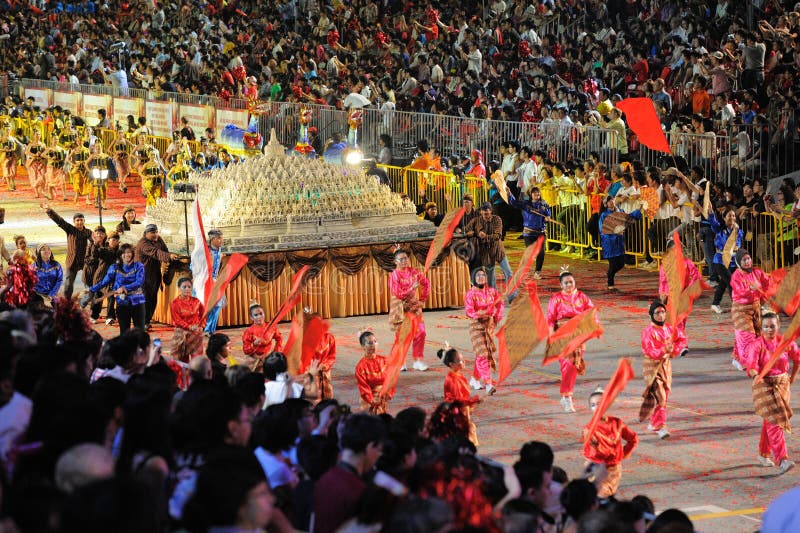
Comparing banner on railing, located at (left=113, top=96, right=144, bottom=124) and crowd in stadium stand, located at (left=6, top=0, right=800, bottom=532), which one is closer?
crowd in stadium stand, located at (left=6, top=0, right=800, bottom=532)

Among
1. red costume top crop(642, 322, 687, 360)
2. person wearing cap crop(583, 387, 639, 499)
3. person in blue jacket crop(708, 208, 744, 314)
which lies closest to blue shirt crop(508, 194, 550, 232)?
person in blue jacket crop(708, 208, 744, 314)

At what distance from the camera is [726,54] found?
24.0 m

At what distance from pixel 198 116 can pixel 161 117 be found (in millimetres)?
1818

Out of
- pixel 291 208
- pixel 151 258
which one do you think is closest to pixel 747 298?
pixel 291 208

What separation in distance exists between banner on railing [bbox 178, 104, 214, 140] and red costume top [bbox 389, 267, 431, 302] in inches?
600

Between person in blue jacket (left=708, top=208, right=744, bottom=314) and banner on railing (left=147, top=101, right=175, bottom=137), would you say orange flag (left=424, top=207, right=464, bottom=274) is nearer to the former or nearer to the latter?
person in blue jacket (left=708, top=208, right=744, bottom=314)

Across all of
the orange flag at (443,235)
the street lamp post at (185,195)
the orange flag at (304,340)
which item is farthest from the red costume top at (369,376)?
the street lamp post at (185,195)

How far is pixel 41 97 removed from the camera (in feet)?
123

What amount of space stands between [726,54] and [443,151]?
5415mm

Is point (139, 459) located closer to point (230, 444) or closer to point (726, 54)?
point (230, 444)

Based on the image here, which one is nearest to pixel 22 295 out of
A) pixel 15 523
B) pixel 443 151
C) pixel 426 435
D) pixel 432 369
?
pixel 432 369

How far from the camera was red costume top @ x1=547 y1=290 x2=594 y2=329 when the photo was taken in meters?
14.3

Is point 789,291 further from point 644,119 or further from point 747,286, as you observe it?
point 644,119

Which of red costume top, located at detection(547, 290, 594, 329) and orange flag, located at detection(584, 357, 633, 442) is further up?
red costume top, located at detection(547, 290, 594, 329)
